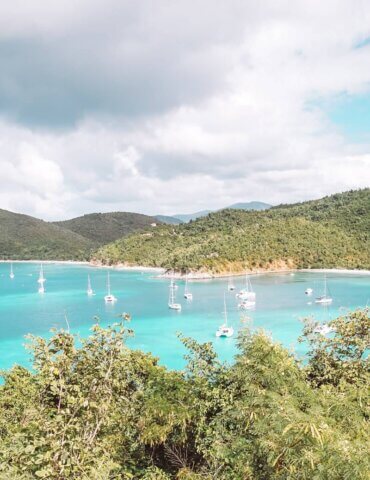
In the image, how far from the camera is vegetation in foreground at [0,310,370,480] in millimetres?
6168

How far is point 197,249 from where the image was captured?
118 metres

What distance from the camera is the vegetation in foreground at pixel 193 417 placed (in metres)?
A: 6.17

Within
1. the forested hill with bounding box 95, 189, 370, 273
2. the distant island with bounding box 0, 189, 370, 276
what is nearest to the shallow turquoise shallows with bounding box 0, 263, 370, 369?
the distant island with bounding box 0, 189, 370, 276

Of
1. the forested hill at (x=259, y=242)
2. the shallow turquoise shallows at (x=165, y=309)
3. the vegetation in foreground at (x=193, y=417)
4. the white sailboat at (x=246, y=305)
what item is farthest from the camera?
the forested hill at (x=259, y=242)

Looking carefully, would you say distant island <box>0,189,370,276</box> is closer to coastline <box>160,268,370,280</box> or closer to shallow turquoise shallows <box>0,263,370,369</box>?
coastline <box>160,268,370,280</box>

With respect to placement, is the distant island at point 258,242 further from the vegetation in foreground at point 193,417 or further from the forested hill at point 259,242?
the vegetation in foreground at point 193,417

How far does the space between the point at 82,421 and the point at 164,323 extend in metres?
52.4

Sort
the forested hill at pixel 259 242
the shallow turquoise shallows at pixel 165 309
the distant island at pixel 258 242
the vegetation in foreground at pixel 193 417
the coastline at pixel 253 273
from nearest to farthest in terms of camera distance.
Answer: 1. the vegetation in foreground at pixel 193 417
2. the shallow turquoise shallows at pixel 165 309
3. the coastline at pixel 253 273
4. the distant island at pixel 258 242
5. the forested hill at pixel 259 242

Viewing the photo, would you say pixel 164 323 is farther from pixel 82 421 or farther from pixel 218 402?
pixel 82 421

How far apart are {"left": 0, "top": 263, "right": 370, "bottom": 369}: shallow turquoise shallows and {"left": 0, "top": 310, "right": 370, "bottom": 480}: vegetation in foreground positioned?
19517 millimetres

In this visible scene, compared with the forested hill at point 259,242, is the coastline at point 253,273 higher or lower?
lower

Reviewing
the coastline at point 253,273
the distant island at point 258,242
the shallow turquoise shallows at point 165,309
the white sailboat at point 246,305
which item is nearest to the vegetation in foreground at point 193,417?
the shallow turquoise shallows at point 165,309

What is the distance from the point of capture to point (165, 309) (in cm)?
6881

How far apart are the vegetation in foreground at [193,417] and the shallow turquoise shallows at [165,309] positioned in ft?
64.0
